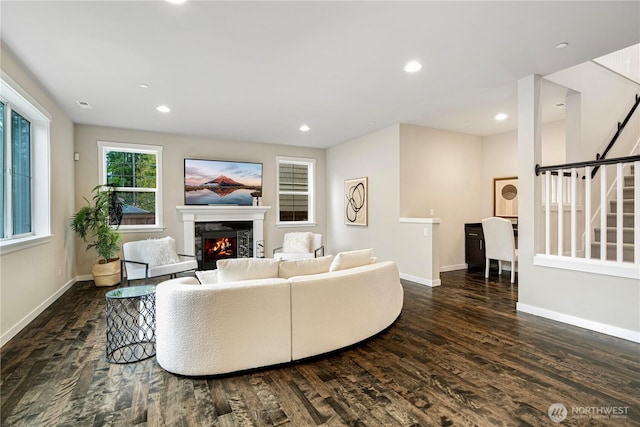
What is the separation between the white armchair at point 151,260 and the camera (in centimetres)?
472

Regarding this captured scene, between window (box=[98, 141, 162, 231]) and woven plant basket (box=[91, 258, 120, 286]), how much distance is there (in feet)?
2.75

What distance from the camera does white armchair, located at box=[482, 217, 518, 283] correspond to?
5133 mm

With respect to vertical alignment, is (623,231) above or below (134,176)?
below

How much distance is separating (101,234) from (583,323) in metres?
6.51

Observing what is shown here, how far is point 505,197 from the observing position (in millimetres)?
6195

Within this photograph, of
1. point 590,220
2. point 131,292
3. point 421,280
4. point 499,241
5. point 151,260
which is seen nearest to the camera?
point 131,292

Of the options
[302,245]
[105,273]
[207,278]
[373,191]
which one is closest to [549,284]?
[373,191]

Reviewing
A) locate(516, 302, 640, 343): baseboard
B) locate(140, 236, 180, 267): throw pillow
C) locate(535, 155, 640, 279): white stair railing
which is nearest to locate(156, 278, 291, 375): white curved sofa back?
locate(140, 236, 180, 267): throw pillow

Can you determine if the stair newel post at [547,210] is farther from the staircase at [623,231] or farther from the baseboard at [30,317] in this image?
the baseboard at [30,317]

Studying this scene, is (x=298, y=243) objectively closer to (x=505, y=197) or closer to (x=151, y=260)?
(x=151, y=260)

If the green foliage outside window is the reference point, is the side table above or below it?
below

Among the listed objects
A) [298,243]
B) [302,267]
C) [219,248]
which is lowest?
[219,248]

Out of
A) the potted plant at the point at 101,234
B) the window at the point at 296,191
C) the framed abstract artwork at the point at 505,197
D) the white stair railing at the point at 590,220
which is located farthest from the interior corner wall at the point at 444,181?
the potted plant at the point at 101,234

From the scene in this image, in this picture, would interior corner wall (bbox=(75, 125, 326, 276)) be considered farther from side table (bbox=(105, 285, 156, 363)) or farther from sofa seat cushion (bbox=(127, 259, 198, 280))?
side table (bbox=(105, 285, 156, 363))
